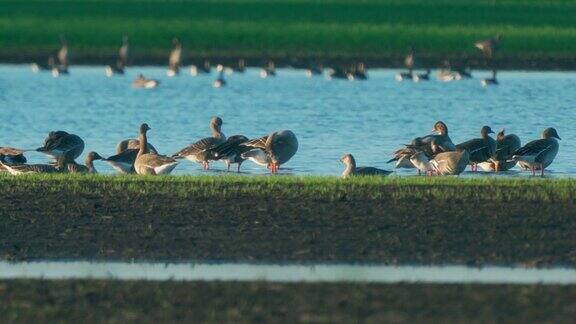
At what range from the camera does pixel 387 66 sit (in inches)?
2218

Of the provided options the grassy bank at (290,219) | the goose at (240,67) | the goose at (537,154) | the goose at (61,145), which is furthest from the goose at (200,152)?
the goose at (240,67)

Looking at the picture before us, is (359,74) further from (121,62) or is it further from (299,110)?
(299,110)

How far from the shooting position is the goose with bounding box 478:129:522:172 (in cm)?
2306

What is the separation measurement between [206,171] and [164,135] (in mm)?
7643

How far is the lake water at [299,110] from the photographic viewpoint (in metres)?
28.5

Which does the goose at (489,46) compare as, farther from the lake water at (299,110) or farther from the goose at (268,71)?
the goose at (268,71)

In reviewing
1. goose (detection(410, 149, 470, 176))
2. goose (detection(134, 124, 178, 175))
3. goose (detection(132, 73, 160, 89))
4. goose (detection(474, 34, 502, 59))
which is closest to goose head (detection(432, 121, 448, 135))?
goose (detection(410, 149, 470, 176))

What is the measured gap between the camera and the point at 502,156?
75.8ft

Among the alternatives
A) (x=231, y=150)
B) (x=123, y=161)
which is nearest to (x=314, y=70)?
(x=231, y=150)

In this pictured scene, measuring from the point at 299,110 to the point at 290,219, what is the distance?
2253 cm

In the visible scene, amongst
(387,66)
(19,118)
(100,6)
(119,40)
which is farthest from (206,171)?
(100,6)

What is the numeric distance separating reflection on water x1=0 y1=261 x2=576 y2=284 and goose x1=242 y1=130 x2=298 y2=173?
9674 mm

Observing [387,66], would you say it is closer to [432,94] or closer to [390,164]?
[432,94]

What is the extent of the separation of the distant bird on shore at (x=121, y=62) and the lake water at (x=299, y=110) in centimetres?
36
